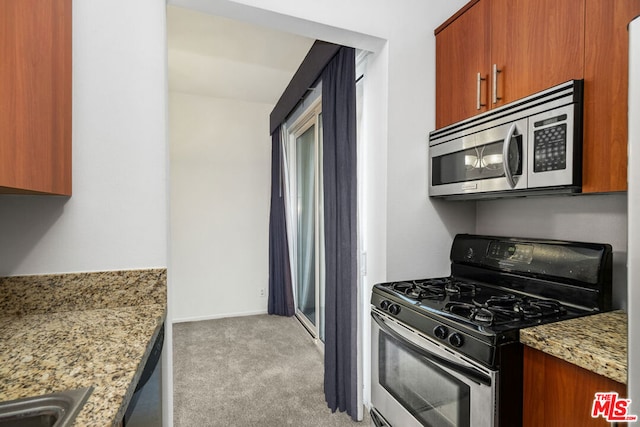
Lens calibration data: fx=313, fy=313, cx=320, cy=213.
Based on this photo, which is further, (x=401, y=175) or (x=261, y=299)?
(x=261, y=299)

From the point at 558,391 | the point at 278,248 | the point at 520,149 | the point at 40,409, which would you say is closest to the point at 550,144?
the point at 520,149

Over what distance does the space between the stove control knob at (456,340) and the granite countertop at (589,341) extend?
179mm

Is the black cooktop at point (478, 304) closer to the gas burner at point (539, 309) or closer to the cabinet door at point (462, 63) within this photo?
the gas burner at point (539, 309)

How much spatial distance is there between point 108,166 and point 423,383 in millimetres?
1534

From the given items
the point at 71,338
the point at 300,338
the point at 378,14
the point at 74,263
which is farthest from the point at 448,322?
the point at 300,338

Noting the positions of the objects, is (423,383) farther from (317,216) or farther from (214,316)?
(214,316)

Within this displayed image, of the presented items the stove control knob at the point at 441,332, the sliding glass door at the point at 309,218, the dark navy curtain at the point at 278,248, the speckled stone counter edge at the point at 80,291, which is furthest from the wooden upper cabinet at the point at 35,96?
the dark navy curtain at the point at 278,248

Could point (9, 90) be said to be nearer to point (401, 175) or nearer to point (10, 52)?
point (10, 52)

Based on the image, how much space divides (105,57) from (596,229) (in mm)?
2113

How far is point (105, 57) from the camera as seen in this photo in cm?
123

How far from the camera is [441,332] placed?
1.14m

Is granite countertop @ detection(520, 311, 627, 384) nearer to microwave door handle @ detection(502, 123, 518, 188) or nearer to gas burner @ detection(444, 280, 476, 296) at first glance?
gas burner @ detection(444, 280, 476, 296)

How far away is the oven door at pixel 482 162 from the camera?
1.25 m

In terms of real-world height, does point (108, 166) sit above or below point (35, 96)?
below
